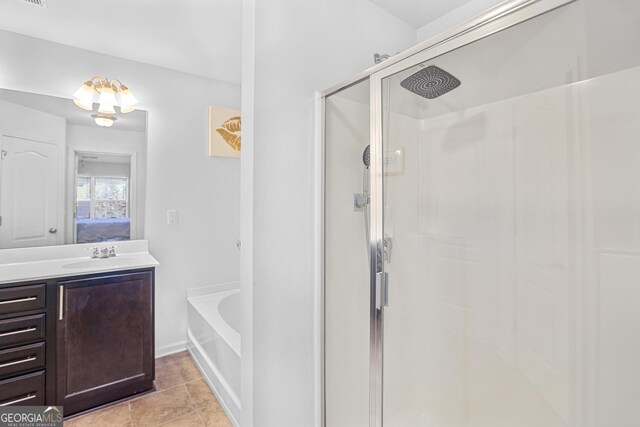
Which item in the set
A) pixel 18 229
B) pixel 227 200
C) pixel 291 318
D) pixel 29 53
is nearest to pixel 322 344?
pixel 291 318

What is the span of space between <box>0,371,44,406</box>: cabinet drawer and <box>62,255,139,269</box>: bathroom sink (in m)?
0.66

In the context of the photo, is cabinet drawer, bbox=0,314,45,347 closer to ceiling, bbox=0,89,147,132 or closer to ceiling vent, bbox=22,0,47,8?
ceiling, bbox=0,89,147,132

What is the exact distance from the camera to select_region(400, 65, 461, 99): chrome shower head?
104cm

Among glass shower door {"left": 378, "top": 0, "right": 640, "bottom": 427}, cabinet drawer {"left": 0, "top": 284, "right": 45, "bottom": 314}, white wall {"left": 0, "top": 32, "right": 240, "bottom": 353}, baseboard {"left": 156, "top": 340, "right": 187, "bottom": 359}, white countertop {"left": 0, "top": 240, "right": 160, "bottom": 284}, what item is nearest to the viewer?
glass shower door {"left": 378, "top": 0, "right": 640, "bottom": 427}

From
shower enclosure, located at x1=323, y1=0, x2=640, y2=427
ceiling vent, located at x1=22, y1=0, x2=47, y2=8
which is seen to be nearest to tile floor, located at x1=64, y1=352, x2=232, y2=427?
shower enclosure, located at x1=323, y1=0, x2=640, y2=427

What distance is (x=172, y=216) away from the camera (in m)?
2.57

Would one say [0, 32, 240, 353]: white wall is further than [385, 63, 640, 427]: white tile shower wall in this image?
Yes

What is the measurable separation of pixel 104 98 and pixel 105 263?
129 cm

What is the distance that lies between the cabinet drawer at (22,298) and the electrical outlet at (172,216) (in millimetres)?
1009

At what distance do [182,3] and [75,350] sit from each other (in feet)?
7.05

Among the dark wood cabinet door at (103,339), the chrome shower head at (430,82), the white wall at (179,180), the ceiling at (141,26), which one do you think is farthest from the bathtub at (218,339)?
the ceiling at (141,26)

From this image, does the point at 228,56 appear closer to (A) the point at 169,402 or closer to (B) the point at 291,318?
(B) the point at 291,318

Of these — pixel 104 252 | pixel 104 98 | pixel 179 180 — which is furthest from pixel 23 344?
pixel 104 98

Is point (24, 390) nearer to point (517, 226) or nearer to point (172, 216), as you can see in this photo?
point (172, 216)
